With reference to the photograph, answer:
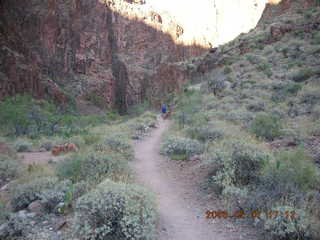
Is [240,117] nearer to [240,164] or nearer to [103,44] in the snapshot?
[240,164]

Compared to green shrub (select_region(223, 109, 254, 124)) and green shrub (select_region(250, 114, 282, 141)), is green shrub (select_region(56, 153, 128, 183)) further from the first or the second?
green shrub (select_region(223, 109, 254, 124))

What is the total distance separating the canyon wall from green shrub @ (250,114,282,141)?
95.6 ft

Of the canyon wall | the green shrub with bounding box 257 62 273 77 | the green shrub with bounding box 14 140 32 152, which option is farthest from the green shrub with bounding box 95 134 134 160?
the canyon wall

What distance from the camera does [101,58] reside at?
1912 inches

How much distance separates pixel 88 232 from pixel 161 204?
206cm

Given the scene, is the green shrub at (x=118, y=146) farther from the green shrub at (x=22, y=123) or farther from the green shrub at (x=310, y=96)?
the green shrub at (x=22, y=123)

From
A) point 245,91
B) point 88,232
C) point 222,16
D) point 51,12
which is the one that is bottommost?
point 88,232

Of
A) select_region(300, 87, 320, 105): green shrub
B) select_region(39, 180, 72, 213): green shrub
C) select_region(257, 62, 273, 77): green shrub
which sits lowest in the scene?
select_region(39, 180, 72, 213): green shrub

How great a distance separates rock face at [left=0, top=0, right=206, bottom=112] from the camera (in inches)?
1268

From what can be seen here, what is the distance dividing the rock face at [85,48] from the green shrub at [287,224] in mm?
32077

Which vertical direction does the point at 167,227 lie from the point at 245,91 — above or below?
below

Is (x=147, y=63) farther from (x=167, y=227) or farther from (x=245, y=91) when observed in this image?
(x=167, y=227)

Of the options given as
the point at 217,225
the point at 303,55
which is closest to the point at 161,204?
the point at 217,225

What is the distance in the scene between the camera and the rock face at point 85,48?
32.2 metres
